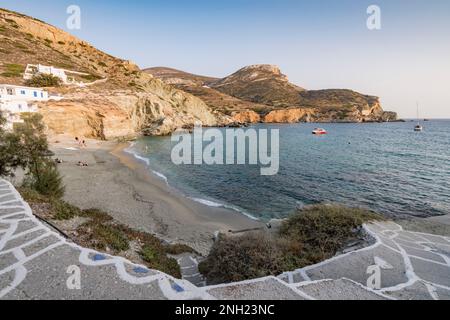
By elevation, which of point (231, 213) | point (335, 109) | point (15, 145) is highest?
point (335, 109)

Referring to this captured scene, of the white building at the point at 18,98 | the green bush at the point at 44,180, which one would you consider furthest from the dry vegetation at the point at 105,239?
the white building at the point at 18,98

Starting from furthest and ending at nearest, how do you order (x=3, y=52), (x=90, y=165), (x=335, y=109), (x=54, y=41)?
1. (x=335, y=109)
2. (x=54, y=41)
3. (x=3, y=52)
4. (x=90, y=165)

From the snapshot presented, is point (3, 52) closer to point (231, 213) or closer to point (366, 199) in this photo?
point (231, 213)

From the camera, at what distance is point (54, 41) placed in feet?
315

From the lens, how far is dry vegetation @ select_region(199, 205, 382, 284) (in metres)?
8.76

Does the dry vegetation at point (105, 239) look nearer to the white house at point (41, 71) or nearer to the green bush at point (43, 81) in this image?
the green bush at point (43, 81)

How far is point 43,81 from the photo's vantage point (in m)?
56.5

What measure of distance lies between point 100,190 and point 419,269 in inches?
930

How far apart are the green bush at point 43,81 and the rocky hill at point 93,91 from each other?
2.20 m

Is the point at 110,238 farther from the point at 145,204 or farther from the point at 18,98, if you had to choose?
the point at 18,98

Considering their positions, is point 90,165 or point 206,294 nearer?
point 206,294

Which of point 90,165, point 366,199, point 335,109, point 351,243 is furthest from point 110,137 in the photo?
point 335,109

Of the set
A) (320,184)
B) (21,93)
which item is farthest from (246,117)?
(320,184)

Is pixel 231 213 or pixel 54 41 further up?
pixel 54 41
